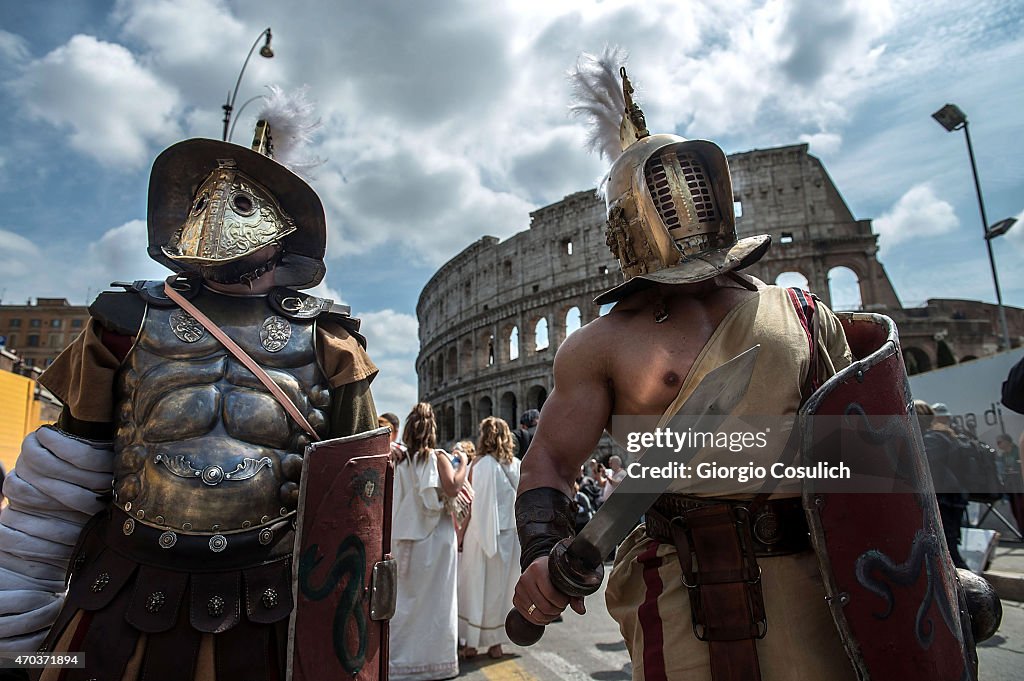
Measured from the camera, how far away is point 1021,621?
4.76 metres

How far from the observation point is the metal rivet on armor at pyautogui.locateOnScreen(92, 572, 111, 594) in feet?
5.54

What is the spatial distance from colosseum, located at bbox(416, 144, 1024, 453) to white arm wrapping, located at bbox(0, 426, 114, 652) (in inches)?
1033

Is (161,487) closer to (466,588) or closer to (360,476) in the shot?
(360,476)

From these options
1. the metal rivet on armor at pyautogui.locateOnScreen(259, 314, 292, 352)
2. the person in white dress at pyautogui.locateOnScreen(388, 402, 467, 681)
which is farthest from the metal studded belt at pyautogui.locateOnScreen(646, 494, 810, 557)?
the person in white dress at pyautogui.locateOnScreen(388, 402, 467, 681)

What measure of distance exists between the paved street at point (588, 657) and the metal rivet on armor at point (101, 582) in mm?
3050

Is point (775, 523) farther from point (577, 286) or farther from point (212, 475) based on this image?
point (577, 286)

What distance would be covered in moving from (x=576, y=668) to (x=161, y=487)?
334 centimetres

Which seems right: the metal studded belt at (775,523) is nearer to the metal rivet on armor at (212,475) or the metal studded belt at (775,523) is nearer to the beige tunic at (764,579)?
the beige tunic at (764,579)

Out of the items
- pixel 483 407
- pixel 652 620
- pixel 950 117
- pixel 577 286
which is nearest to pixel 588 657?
pixel 652 620

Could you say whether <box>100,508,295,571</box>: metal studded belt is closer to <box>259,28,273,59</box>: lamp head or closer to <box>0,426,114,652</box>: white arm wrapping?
<box>0,426,114,652</box>: white arm wrapping

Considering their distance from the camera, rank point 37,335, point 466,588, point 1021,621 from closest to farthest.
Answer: point 1021,621, point 466,588, point 37,335

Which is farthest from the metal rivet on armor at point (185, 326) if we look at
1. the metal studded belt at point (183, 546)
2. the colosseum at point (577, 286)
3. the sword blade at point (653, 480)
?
the colosseum at point (577, 286)

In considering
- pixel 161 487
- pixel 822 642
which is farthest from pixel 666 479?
pixel 161 487

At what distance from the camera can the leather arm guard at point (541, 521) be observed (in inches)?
56.7
